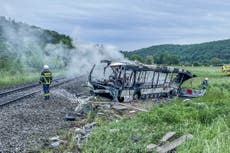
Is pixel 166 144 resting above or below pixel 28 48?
below

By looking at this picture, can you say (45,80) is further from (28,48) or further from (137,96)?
(28,48)

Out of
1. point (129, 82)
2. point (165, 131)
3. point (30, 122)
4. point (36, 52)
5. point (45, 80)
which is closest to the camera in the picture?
point (165, 131)

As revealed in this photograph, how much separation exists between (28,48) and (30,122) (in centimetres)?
4089

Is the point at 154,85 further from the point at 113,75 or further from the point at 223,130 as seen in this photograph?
the point at 223,130

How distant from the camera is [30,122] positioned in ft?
42.7

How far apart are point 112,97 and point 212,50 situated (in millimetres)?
121853

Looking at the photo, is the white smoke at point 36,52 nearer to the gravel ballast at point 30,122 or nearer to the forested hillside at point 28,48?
the forested hillside at point 28,48

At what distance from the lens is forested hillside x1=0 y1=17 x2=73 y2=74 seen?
47.0 m

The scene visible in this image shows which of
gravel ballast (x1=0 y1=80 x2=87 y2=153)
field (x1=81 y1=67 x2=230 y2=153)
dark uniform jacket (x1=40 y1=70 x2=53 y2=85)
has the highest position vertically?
dark uniform jacket (x1=40 y1=70 x2=53 y2=85)

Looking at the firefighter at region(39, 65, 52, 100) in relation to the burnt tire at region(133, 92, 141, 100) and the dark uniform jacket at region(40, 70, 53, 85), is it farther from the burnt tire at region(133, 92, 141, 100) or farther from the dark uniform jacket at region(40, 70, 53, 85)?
the burnt tire at region(133, 92, 141, 100)

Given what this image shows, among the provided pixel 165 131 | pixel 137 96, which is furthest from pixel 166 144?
pixel 137 96

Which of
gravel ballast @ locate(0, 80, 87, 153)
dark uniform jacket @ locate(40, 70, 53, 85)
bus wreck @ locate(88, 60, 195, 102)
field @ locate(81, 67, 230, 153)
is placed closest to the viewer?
field @ locate(81, 67, 230, 153)

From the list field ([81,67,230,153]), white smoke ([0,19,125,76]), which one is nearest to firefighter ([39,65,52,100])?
field ([81,67,230,153])

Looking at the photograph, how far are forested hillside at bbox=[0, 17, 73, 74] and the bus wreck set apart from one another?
1999cm
